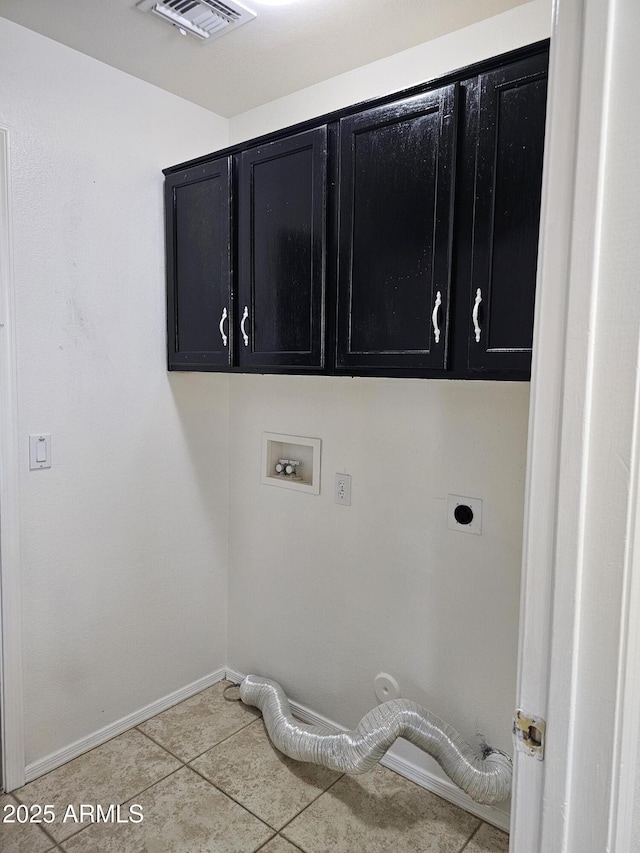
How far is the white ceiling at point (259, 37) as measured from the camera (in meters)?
1.70

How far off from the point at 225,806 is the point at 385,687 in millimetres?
697

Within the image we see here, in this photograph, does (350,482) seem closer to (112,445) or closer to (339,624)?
(339,624)

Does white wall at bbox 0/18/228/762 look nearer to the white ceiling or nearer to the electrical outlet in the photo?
the white ceiling

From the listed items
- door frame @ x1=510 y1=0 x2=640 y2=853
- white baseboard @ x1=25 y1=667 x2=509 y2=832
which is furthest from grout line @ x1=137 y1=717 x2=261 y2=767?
door frame @ x1=510 y1=0 x2=640 y2=853

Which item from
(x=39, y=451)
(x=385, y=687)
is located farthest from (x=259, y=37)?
(x=385, y=687)

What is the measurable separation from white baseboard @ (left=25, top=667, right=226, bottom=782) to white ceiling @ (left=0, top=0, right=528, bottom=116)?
260 cm

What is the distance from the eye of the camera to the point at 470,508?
1.87m

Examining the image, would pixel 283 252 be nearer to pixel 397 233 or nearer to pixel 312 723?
pixel 397 233

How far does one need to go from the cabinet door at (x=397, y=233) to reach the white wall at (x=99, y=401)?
0.99 m

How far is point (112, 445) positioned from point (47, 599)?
2.05ft

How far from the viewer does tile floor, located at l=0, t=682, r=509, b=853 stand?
1763 millimetres

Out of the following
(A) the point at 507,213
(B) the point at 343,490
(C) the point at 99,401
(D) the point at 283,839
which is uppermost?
(A) the point at 507,213

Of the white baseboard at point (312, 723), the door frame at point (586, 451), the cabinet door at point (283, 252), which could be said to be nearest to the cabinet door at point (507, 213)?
the cabinet door at point (283, 252)

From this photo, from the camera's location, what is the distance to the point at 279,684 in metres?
2.49
